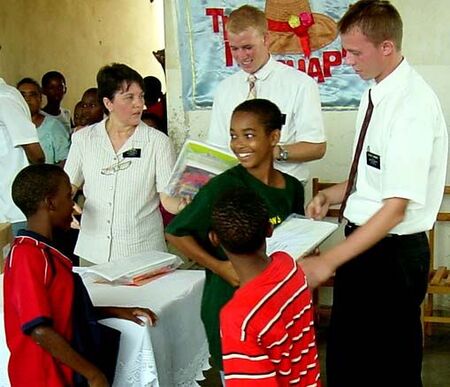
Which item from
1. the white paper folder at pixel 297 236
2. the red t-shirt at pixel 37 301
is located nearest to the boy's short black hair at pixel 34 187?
the red t-shirt at pixel 37 301

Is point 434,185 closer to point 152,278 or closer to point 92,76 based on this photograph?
point 152,278

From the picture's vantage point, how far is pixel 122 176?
11.5ft

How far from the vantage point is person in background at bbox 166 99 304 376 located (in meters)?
2.47

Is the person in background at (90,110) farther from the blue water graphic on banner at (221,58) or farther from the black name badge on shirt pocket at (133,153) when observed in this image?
the black name badge on shirt pocket at (133,153)

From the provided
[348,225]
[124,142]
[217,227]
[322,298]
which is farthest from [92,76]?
[217,227]

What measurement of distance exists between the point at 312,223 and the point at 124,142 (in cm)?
123

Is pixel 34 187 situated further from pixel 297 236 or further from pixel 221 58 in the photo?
pixel 221 58

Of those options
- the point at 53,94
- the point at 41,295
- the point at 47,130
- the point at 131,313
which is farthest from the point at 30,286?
the point at 53,94

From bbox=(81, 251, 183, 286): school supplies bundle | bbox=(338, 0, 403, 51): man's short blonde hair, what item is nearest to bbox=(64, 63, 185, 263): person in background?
bbox=(81, 251, 183, 286): school supplies bundle

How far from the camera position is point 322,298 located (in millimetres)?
5207

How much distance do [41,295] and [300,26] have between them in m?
2.85

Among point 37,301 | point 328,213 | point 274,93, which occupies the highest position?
point 274,93

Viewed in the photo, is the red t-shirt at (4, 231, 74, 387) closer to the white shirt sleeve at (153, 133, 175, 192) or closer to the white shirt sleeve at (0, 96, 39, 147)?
the white shirt sleeve at (153, 133, 175, 192)

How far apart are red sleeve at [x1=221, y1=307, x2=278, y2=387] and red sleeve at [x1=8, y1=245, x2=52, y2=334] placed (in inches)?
30.4
